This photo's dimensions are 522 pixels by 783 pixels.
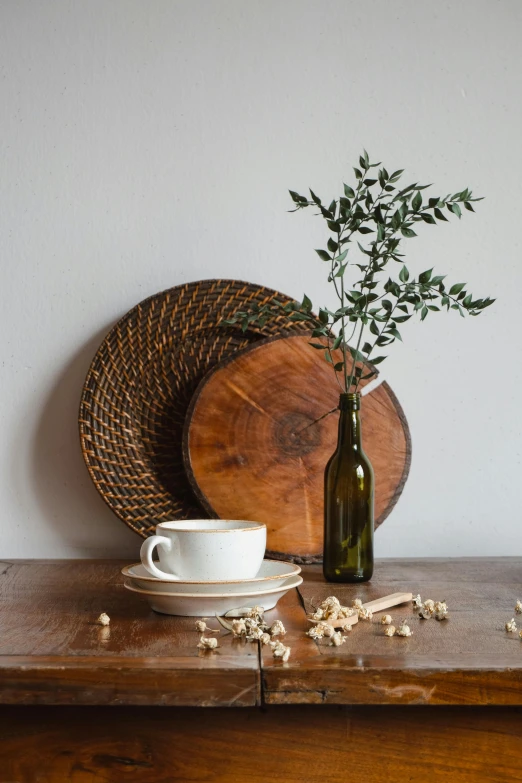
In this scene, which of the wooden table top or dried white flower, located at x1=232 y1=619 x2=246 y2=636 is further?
dried white flower, located at x1=232 y1=619 x2=246 y2=636

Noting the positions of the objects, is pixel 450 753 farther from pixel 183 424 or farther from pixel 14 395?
pixel 14 395

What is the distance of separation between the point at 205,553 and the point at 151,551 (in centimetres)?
6

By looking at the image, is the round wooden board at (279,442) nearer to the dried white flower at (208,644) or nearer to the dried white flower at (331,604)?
the dried white flower at (331,604)

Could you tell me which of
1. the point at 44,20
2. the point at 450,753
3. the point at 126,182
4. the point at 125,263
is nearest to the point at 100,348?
the point at 125,263

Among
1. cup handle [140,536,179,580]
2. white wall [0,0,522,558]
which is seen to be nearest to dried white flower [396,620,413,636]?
cup handle [140,536,179,580]

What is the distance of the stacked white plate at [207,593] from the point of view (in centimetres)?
81

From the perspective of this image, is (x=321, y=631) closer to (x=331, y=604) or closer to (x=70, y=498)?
(x=331, y=604)

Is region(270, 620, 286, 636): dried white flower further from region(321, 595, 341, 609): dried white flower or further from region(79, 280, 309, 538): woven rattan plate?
region(79, 280, 309, 538): woven rattan plate

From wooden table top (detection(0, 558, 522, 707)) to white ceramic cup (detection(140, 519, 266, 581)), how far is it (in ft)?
0.18

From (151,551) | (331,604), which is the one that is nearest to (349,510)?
(331,604)

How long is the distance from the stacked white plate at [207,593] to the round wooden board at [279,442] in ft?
1.16

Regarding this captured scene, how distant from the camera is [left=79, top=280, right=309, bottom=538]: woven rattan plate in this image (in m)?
1.24

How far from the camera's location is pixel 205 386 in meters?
1.22

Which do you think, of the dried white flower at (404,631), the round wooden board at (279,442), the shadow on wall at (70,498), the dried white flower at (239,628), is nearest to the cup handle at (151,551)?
the dried white flower at (239,628)
